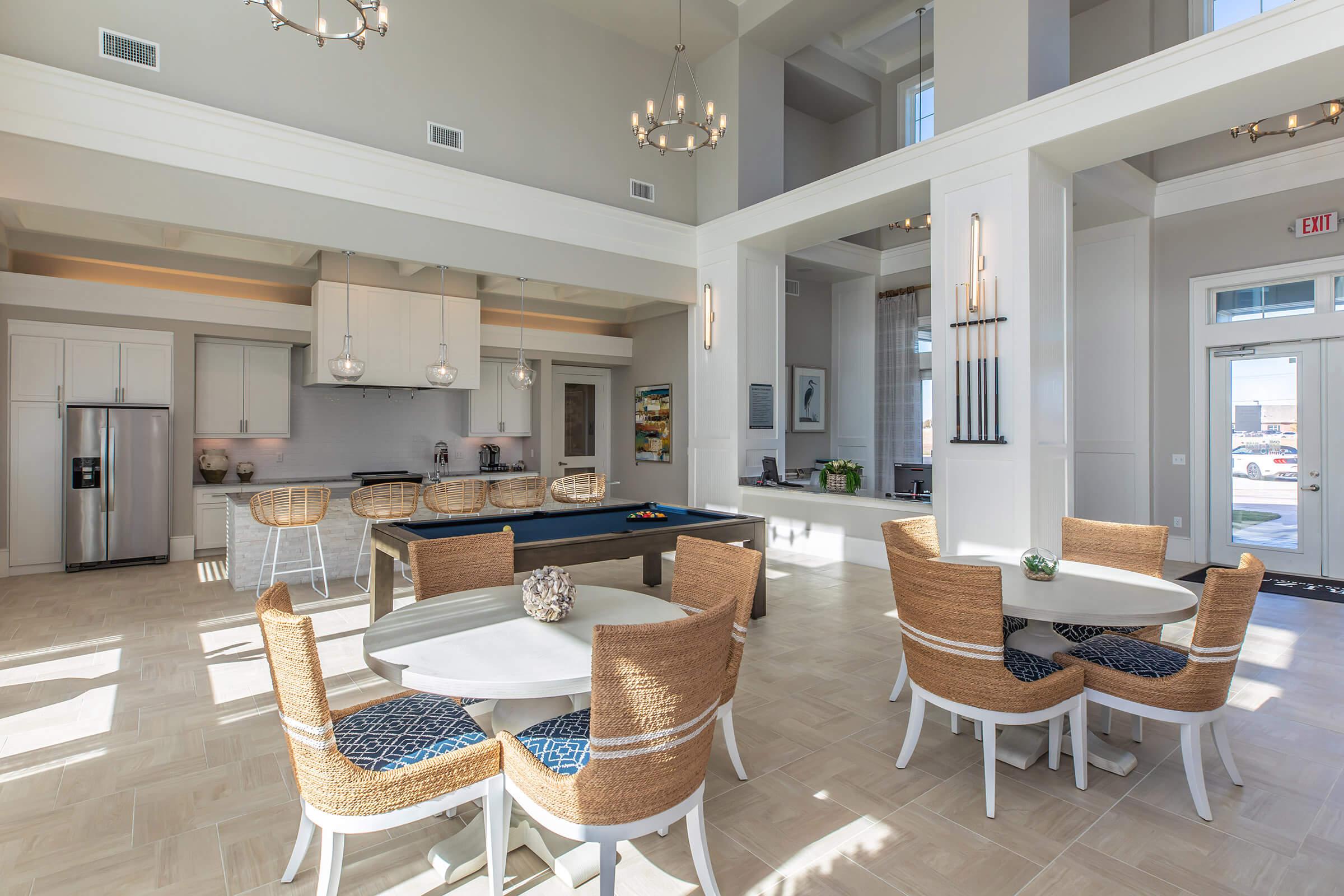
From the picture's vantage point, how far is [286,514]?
5.51 meters

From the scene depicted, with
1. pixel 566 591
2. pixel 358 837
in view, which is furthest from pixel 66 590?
pixel 566 591

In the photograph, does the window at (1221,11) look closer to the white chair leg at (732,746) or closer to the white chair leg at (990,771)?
the white chair leg at (990,771)

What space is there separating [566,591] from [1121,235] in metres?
7.67

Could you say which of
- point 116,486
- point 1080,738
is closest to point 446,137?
point 116,486

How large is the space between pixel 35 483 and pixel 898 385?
10.1 metres

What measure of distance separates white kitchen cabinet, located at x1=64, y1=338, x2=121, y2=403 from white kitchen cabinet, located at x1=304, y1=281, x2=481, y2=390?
1.76m

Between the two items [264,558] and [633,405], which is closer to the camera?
[264,558]

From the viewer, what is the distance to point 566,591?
2.32 metres

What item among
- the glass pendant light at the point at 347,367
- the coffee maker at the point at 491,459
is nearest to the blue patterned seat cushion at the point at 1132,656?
the glass pendant light at the point at 347,367

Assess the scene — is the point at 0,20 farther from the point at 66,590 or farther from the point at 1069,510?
the point at 1069,510

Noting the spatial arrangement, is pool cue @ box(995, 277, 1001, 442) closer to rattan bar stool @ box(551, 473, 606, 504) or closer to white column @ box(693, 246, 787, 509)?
white column @ box(693, 246, 787, 509)

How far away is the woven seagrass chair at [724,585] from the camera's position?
2457 mm

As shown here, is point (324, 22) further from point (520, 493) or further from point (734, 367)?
point (734, 367)

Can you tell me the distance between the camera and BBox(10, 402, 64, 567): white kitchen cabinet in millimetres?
6270
